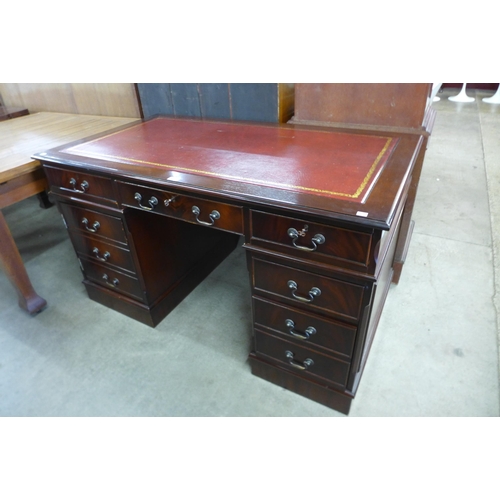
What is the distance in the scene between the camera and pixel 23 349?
61.9 inches

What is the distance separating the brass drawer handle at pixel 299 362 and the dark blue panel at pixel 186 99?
117cm

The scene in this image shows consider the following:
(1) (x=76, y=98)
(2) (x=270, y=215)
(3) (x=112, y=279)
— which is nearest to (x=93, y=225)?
(3) (x=112, y=279)

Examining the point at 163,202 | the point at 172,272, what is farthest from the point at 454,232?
the point at 163,202

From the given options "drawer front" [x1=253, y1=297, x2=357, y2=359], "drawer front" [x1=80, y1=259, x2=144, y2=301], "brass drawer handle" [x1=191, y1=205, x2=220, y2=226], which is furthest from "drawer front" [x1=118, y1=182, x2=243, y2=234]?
"drawer front" [x1=80, y1=259, x2=144, y2=301]

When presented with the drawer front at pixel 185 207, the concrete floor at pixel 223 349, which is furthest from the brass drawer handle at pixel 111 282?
the drawer front at pixel 185 207

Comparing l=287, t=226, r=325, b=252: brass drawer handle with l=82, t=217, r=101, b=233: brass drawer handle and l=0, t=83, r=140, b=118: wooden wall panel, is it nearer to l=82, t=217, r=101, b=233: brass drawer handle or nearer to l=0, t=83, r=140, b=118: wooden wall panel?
l=82, t=217, r=101, b=233: brass drawer handle

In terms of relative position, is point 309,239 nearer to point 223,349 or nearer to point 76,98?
point 223,349

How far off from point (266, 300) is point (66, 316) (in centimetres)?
108

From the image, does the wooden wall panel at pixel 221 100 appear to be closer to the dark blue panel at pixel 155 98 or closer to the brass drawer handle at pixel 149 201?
the dark blue panel at pixel 155 98

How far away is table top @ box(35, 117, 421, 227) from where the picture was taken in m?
0.92

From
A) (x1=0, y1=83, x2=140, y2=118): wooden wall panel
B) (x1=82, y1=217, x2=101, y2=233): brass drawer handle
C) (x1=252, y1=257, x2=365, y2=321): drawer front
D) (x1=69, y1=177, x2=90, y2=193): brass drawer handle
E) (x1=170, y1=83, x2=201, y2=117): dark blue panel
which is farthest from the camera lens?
(x1=0, y1=83, x2=140, y2=118): wooden wall panel

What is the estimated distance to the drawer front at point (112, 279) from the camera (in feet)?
5.16

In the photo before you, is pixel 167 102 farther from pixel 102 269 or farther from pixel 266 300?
pixel 266 300

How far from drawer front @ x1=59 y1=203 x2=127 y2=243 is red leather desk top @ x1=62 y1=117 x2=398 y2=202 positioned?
0.23 metres
